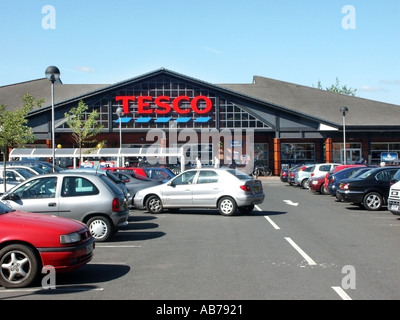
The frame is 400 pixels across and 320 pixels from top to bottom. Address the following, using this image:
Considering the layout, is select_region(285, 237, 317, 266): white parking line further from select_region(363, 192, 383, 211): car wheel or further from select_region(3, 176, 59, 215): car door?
select_region(363, 192, 383, 211): car wheel

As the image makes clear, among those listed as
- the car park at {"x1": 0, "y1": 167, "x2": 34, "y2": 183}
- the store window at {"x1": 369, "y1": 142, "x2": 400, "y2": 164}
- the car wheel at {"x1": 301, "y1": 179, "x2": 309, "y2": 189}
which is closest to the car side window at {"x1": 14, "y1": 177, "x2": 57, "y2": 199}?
the car park at {"x1": 0, "y1": 167, "x2": 34, "y2": 183}

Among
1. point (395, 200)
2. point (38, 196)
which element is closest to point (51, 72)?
point (38, 196)

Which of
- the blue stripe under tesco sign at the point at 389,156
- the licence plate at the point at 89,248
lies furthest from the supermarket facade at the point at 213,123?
the licence plate at the point at 89,248

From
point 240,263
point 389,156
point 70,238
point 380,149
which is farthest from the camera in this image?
point 380,149

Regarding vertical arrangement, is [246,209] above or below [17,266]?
below

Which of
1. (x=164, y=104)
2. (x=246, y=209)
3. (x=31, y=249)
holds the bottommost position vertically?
(x=246, y=209)

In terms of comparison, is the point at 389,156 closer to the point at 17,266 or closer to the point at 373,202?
the point at 373,202

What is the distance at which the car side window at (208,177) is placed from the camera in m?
17.8

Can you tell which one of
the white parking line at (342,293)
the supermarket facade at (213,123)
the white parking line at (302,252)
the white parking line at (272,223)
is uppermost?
the supermarket facade at (213,123)

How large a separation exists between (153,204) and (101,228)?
20.0 ft

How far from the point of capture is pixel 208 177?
17875 mm

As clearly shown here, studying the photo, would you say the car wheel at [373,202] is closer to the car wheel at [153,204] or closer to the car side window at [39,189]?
the car wheel at [153,204]

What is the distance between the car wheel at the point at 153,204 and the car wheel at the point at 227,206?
6.99ft
